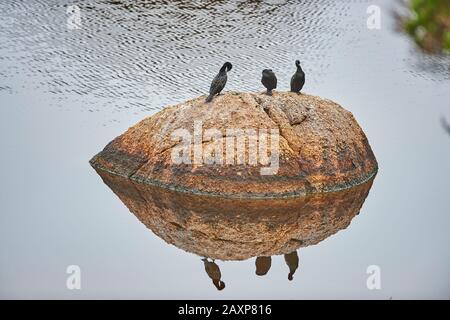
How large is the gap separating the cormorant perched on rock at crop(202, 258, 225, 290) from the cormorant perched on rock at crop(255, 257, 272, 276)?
798 mm

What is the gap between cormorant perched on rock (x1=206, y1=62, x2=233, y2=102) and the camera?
21.1 metres

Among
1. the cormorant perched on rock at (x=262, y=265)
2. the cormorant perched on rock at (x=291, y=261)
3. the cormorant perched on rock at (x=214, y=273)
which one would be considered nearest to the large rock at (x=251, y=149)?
the cormorant perched on rock at (x=291, y=261)

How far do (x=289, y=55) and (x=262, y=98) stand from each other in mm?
5522

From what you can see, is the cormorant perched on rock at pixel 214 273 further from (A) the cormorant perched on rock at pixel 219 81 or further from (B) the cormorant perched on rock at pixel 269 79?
(B) the cormorant perched on rock at pixel 269 79

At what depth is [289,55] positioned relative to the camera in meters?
27.0

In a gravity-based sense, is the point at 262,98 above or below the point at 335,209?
above

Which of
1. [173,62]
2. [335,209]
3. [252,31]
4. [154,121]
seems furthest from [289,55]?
[335,209]

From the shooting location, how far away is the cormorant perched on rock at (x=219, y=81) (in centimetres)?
2108

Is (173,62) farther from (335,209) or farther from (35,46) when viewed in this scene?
(335,209)

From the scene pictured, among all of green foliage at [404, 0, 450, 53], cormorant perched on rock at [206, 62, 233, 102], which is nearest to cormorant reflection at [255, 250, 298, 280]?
cormorant perched on rock at [206, 62, 233, 102]

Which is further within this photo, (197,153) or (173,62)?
(173,62)

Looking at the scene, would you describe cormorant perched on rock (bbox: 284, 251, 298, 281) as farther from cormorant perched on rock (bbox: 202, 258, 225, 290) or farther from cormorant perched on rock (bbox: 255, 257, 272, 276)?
cormorant perched on rock (bbox: 202, 258, 225, 290)

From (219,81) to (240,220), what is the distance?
15.3 feet

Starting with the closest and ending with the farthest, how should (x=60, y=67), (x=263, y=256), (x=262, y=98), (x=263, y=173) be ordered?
1. (x=263, y=256)
2. (x=263, y=173)
3. (x=262, y=98)
4. (x=60, y=67)
